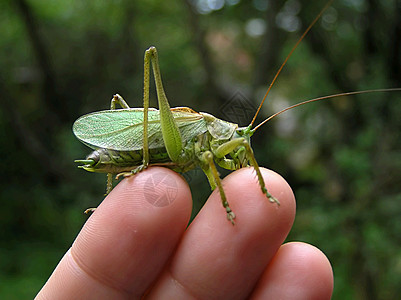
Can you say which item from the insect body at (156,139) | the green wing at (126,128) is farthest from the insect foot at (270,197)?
the green wing at (126,128)

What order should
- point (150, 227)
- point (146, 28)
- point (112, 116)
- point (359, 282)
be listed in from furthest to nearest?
point (146, 28) → point (359, 282) → point (112, 116) → point (150, 227)

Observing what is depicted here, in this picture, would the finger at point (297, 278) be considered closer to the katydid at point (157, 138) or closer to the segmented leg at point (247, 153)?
the segmented leg at point (247, 153)

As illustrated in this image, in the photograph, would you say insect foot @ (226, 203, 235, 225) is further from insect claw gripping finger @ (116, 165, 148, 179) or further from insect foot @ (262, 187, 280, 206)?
insect claw gripping finger @ (116, 165, 148, 179)

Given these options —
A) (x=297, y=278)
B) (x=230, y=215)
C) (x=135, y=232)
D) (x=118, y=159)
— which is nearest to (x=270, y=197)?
(x=230, y=215)

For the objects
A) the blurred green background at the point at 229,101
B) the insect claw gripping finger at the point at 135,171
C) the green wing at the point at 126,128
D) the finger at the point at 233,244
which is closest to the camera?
the finger at the point at 233,244

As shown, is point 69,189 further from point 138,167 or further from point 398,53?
point 398,53

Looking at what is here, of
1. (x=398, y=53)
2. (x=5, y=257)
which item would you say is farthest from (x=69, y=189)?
(x=398, y=53)
